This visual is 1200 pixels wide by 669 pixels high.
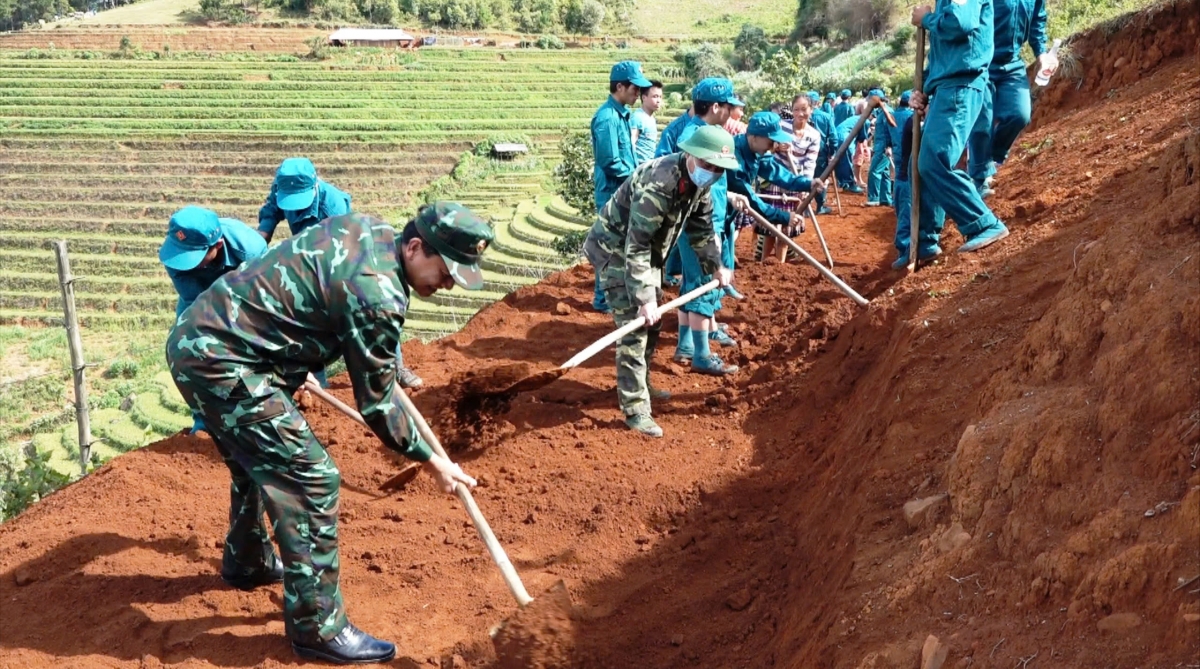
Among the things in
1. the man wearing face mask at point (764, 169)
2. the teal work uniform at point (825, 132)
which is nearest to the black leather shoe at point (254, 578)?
the man wearing face mask at point (764, 169)

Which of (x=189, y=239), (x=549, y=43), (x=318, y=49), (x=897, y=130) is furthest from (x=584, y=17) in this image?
(x=189, y=239)

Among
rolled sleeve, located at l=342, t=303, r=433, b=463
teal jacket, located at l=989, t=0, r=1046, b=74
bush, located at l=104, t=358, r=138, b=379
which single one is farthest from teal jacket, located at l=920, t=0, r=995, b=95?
bush, located at l=104, t=358, r=138, b=379

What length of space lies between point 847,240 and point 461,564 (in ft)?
19.0

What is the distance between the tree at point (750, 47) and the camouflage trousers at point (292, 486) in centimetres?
4654

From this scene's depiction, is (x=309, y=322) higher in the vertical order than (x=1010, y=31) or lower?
lower

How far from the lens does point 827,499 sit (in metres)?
4.54

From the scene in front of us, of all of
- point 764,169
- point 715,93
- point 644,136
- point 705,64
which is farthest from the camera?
point 705,64

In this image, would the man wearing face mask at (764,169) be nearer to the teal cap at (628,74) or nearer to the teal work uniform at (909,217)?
the teal work uniform at (909,217)

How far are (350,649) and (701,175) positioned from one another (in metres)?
2.86

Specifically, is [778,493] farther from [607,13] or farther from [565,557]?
[607,13]

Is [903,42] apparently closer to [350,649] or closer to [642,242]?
[642,242]

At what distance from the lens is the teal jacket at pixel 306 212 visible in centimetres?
622

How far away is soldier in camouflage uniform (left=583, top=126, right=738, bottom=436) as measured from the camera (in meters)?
5.21

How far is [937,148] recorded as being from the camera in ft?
19.4
